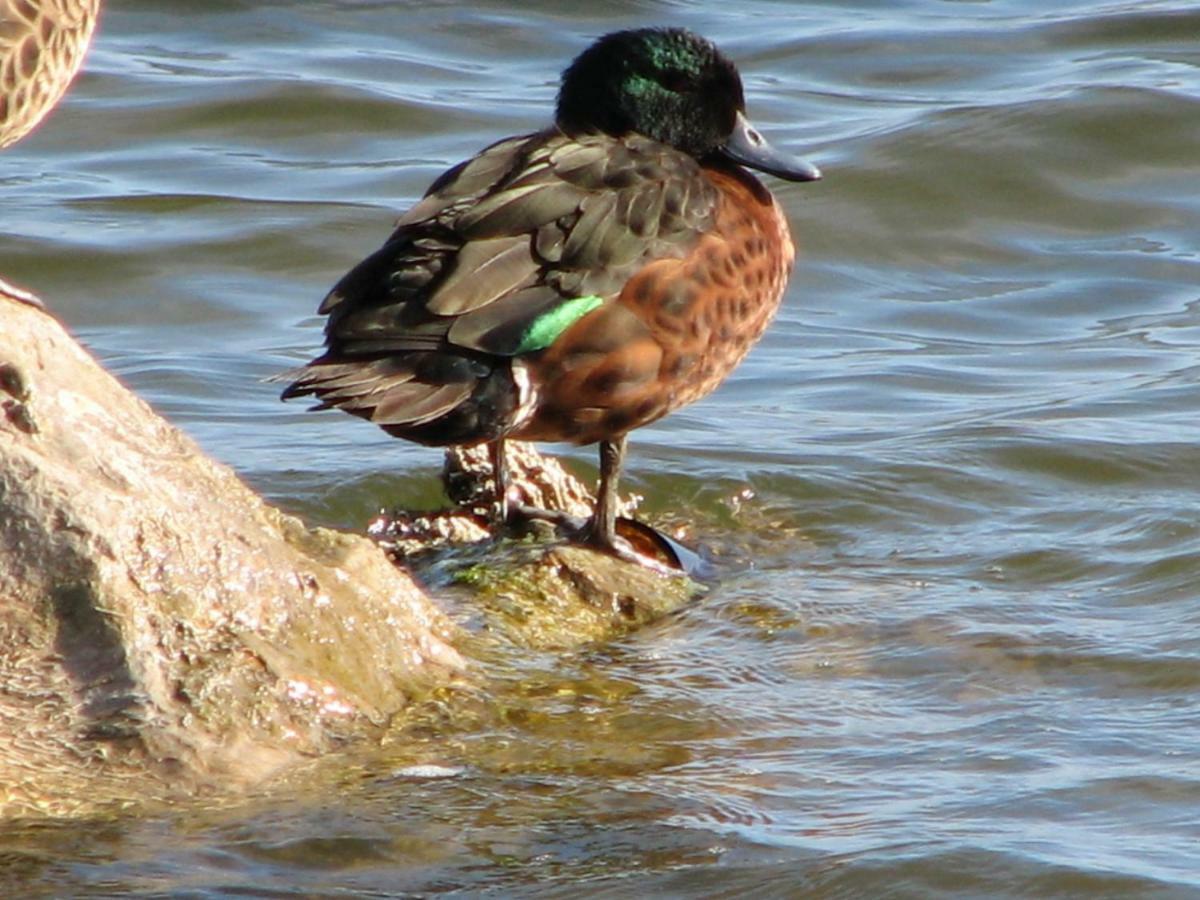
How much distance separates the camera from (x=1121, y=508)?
A: 6910mm

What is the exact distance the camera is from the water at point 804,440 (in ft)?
14.0

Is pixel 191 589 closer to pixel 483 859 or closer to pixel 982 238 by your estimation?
pixel 483 859

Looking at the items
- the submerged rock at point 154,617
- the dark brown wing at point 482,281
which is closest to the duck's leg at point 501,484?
the dark brown wing at point 482,281

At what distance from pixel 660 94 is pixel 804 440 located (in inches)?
65.8

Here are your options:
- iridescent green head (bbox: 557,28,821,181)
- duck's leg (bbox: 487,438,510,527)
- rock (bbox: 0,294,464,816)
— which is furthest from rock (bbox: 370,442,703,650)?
iridescent green head (bbox: 557,28,821,181)

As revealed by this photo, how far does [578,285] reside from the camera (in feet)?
18.3

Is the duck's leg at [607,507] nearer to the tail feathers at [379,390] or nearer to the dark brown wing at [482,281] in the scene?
the dark brown wing at [482,281]

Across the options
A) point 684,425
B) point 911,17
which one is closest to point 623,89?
point 684,425

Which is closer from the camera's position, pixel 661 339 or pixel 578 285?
pixel 578 285

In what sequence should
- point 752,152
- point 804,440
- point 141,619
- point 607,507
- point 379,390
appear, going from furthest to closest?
point 804,440
point 752,152
point 607,507
point 379,390
point 141,619

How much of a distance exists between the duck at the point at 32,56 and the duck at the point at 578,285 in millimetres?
830

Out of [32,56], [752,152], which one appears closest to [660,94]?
[752,152]

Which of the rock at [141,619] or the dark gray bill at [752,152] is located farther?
the dark gray bill at [752,152]

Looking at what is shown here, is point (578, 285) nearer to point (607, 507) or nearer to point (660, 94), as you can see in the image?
point (607, 507)
